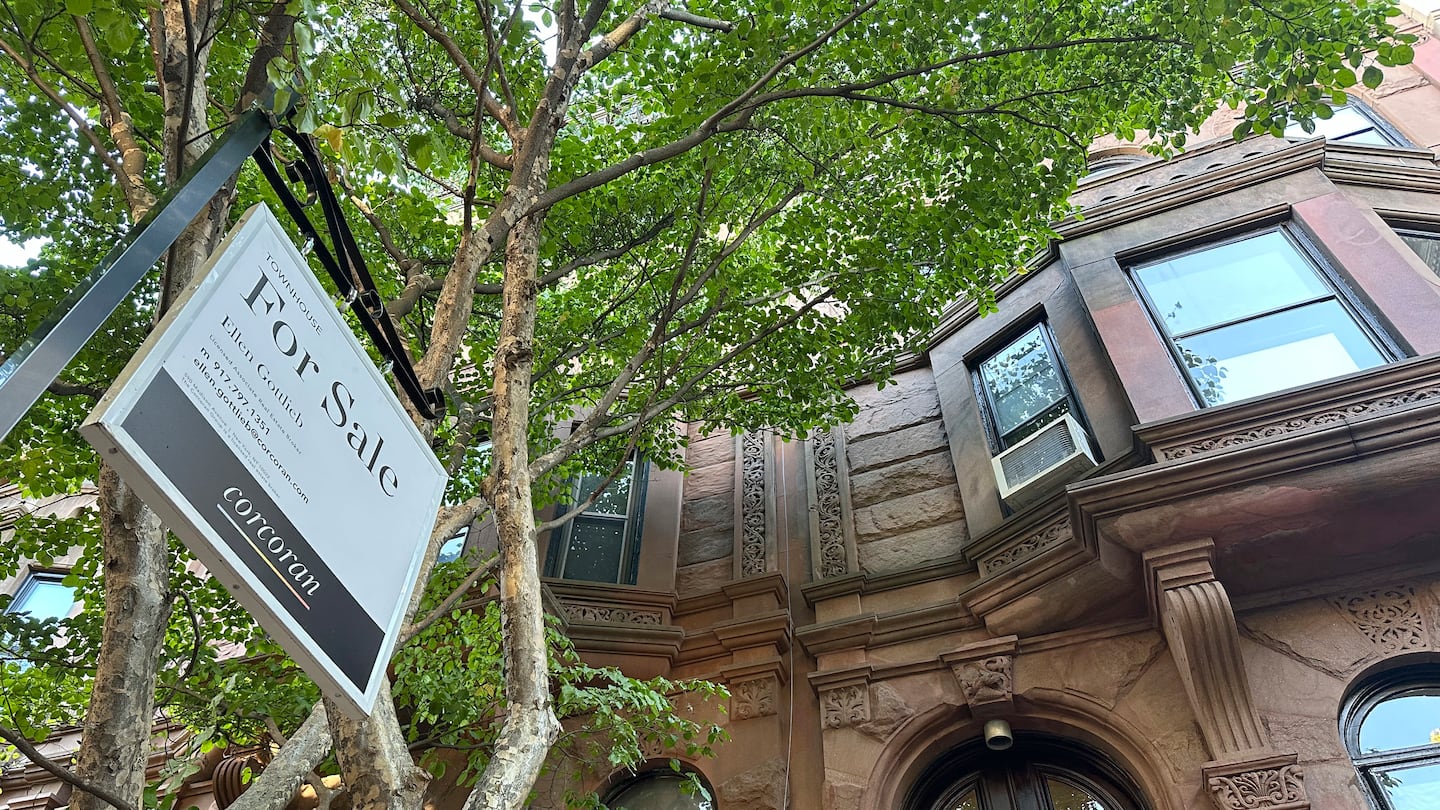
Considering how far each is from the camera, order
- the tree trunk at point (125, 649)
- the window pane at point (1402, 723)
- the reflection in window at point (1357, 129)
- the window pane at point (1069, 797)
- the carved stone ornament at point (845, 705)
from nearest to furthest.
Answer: the tree trunk at point (125, 649), the window pane at point (1402, 723), the window pane at point (1069, 797), the carved stone ornament at point (845, 705), the reflection in window at point (1357, 129)

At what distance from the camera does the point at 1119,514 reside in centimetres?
633

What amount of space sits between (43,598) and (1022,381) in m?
13.5

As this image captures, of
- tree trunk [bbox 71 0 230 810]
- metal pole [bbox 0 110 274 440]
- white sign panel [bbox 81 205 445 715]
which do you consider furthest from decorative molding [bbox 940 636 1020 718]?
metal pole [bbox 0 110 274 440]

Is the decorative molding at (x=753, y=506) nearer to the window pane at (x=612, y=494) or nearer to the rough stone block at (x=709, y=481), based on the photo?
the rough stone block at (x=709, y=481)

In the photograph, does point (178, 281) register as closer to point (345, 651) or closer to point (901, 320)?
point (345, 651)

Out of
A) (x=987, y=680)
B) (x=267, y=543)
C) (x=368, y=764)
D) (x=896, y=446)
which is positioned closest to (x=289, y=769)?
(x=368, y=764)

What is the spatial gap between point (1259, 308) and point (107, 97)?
842 centimetres

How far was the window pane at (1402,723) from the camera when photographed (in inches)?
229

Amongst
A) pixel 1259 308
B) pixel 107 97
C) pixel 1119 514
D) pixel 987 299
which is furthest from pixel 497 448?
pixel 1259 308

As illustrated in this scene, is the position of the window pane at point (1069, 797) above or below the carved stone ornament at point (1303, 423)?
below

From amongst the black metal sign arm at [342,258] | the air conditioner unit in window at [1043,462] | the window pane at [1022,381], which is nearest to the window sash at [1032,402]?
the window pane at [1022,381]

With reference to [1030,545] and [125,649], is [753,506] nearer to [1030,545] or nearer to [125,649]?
[1030,545]

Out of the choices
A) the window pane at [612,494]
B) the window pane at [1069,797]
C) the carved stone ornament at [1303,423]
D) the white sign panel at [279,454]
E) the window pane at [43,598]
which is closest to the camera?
the white sign panel at [279,454]

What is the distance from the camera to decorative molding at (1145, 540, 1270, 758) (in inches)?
230
